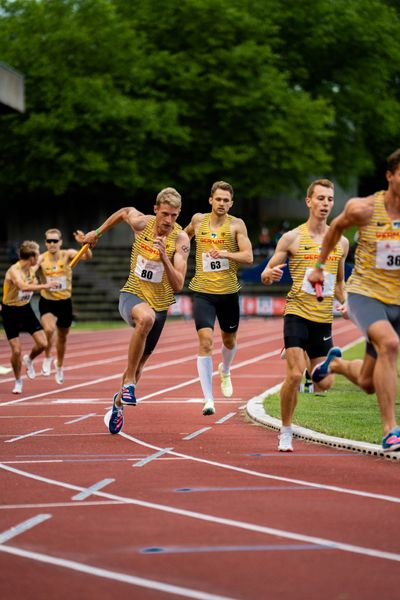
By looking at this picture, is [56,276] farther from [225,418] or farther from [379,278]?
[379,278]

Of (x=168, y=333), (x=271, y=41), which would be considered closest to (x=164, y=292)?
(x=168, y=333)

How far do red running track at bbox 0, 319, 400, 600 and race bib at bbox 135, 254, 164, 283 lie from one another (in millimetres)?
1397

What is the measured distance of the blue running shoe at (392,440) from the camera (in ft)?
27.8

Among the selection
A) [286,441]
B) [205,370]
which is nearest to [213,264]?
[205,370]

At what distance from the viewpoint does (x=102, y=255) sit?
5472 centimetres

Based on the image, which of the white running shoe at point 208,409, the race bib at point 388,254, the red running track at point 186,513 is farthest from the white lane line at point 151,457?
the white running shoe at point 208,409

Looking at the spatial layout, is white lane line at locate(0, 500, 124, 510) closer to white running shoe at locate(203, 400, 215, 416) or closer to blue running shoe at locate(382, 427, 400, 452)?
blue running shoe at locate(382, 427, 400, 452)

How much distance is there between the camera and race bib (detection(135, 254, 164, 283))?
11836 mm

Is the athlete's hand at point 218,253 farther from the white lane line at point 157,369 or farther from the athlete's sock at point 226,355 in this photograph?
the white lane line at point 157,369

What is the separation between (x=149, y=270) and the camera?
11.9 metres

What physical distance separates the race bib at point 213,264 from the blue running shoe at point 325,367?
3.29 m

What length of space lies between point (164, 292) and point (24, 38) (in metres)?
44.6

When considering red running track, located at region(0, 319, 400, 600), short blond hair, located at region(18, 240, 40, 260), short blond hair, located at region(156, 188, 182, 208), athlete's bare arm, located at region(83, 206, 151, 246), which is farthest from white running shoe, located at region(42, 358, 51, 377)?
short blond hair, located at region(156, 188, 182, 208)

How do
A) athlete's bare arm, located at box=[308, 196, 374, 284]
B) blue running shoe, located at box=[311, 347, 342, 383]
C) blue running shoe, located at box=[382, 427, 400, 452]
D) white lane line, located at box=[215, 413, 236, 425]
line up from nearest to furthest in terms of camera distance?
blue running shoe, located at box=[382, 427, 400, 452], athlete's bare arm, located at box=[308, 196, 374, 284], blue running shoe, located at box=[311, 347, 342, 383], white lane line, located at box=[215, 413, 236, 425]
